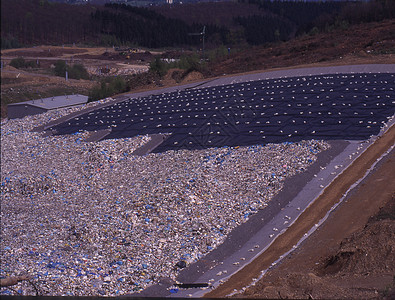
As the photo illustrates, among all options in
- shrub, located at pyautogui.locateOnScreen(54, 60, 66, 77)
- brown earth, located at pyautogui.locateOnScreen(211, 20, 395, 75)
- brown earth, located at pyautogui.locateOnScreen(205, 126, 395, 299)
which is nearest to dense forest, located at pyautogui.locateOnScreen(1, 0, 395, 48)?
Result: brown earth, located at pyautogui.locateOnScreen(205, 126, 395, 299)

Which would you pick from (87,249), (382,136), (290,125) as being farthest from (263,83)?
(87,249)

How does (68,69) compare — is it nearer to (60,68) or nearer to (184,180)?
(60,68)

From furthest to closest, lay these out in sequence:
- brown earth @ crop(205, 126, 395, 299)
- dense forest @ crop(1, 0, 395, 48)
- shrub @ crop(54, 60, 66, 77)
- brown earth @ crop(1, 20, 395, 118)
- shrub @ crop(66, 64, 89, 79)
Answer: shrub @ crop(66, 64, 89, 79), shrub @ crop(54, 60, 66, 77), brown earth @ crop(1, 20, 395, 118), dense forest @ crop(1, 0, 395, 48), brown earth @ crop(205, 126, 395, 299)

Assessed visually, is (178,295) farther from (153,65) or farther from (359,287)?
(153,65)

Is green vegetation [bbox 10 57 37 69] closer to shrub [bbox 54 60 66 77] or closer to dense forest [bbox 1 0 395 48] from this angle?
shrub [bbox 54 60 66 77]

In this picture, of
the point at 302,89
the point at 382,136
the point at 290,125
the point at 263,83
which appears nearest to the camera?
the point at 382,136
